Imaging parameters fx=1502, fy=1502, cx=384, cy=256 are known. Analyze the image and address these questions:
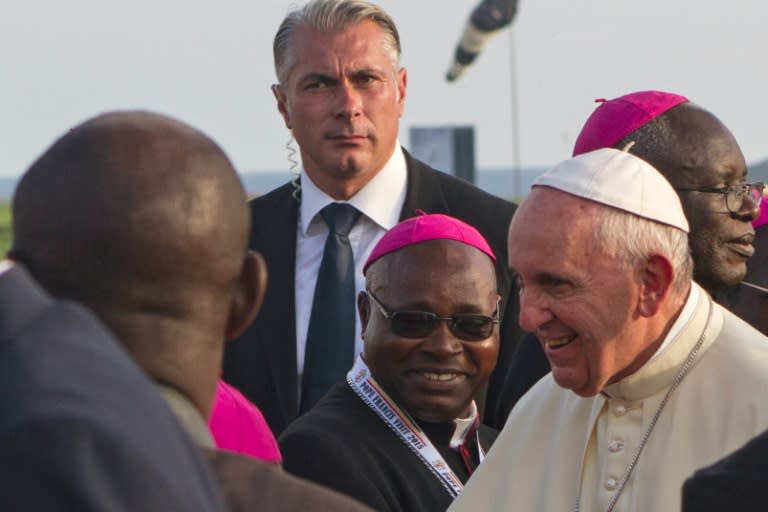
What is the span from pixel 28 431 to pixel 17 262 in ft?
2.12

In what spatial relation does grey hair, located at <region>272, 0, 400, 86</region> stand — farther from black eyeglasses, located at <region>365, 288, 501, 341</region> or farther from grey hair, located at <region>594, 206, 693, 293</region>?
grey hair, located at <region>594, 206, 693, 293</region>

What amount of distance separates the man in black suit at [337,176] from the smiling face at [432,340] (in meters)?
0.64

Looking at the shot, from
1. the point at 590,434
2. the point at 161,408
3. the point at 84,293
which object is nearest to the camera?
the point at 161,408

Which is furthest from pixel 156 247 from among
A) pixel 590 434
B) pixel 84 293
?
pixel 590 434

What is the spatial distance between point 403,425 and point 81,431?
3043 mm

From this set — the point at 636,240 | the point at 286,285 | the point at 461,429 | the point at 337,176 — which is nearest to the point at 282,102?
the point at 337,176

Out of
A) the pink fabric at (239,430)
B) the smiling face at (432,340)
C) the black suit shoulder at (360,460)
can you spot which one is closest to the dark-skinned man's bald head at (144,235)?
the pink fabric at (239,430)

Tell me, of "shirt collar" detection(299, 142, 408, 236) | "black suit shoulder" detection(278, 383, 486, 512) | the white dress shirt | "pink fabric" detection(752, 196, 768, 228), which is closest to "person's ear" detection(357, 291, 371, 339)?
"black suit shoulder" detection(278, 383, 486, 512)

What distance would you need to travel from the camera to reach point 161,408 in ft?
5.17

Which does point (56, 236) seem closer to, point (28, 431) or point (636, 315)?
point (28, 431)

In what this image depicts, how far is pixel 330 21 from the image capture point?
558 cm

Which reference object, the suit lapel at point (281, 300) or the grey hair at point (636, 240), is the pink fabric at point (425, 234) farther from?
the grey hair at point (636, 240)

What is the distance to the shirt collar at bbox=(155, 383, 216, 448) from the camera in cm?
195

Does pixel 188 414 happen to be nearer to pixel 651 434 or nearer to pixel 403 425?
pixel 651 434
